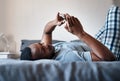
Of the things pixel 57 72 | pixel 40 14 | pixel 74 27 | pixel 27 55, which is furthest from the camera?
pixel 40 14

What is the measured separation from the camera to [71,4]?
3.13 metres

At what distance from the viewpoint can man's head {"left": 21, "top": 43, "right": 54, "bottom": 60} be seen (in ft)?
4.80

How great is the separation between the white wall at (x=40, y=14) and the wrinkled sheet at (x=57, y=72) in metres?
2.22

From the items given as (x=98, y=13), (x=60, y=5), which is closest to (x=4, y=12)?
(x=60, y=5)

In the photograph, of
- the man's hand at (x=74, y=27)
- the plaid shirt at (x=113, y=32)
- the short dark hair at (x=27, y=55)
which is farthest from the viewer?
the plaid shirt at (x=113, y=32)

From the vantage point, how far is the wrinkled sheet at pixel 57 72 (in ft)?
2.84

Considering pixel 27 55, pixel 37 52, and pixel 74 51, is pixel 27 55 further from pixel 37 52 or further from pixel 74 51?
pixel 74 51

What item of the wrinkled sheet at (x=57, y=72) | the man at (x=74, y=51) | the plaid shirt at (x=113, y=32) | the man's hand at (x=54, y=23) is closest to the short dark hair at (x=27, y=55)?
the man at (x=74, y=51)

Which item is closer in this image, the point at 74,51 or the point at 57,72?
the point at 57,72

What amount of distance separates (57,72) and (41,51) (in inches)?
26.0

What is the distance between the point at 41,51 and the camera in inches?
59.9

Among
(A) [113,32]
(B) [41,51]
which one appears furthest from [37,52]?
(A) [113,32]

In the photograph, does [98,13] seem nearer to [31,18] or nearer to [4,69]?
[31,18]

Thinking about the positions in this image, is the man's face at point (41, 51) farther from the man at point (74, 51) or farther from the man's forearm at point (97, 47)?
the man's forearm at point (97, 47)
